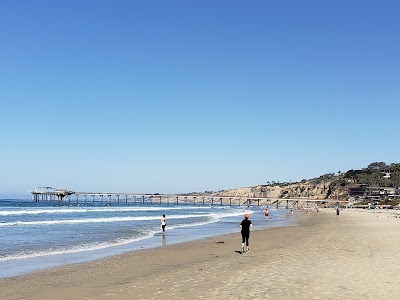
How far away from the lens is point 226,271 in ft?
44.8

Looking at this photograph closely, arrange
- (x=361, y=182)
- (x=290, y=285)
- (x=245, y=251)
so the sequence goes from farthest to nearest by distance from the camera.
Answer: (x=361, y=182)
(x=245, y=251)
(x=290, y=285)

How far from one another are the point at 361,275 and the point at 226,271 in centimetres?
400

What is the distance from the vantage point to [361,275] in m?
12.4

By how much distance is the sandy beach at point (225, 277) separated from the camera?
1030 cm

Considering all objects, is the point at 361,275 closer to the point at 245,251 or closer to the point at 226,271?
the point at 226,271

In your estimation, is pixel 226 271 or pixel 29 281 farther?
pixel 226 271

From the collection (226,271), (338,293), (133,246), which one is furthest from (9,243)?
(338,293)

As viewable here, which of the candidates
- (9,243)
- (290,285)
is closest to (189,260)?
(290,285)

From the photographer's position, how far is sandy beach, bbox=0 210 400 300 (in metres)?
10.3

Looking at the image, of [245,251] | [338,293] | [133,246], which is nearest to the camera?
[338,293]

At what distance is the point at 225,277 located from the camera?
1248cm

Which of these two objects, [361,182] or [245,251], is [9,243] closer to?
[245,251]

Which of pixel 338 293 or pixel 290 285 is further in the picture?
pixel 290 285

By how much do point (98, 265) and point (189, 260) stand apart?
12.0 feet
